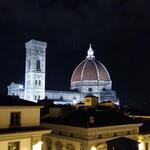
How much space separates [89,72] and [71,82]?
41.1ft

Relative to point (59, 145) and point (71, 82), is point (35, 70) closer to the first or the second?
point (71, 82)

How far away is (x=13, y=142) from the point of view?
837 inches

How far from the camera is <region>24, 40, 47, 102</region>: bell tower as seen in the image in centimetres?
11671

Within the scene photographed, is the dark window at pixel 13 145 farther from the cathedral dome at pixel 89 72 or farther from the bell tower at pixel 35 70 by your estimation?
the cathedral dome at pixel 89 72

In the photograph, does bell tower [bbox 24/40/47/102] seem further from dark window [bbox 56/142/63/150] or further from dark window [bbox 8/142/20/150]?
dark window [bbox 8/142/20/150]

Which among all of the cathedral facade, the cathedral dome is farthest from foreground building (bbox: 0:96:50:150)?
the cathedral dome

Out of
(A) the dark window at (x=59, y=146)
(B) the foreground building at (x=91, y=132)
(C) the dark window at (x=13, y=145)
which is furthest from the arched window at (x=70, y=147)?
(C) the dark window at (x=13, y=145)

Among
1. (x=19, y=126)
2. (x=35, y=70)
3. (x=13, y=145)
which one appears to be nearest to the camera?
(x=13, y=145)

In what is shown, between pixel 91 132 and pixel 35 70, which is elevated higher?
pixel 35 70

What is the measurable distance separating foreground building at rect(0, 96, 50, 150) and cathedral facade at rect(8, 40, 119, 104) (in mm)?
92480

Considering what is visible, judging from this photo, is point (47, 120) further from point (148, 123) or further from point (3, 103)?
point (148, 123)

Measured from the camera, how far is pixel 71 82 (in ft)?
477

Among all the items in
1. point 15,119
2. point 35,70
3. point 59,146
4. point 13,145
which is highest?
point 35,70

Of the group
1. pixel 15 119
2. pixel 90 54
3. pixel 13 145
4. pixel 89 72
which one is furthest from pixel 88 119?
pixel 90 54
